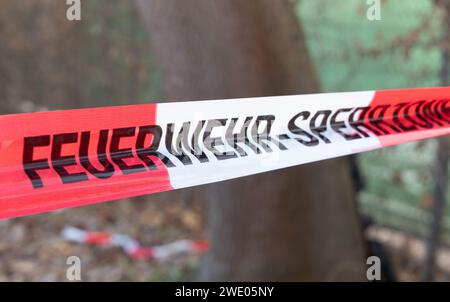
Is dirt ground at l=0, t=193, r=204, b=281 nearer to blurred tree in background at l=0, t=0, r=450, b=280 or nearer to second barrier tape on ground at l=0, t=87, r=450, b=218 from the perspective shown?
blurred tree in background at l=0, t=0, r=450, b=280

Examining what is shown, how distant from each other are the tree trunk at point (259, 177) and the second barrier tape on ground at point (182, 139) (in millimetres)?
809

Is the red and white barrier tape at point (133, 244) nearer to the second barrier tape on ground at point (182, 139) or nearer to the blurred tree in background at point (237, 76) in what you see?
the blurred tree in background at point (237, 76)

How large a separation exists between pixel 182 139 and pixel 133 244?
3.12 meters

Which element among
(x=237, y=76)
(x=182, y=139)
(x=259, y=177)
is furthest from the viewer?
(x=259, y=177)

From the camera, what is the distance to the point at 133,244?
4980mm

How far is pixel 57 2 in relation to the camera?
5590 mm

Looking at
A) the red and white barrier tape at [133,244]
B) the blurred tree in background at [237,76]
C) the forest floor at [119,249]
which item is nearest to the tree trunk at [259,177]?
the blurred tree in background at [237,76]

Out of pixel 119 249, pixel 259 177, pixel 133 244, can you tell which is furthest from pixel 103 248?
pixel 259 177

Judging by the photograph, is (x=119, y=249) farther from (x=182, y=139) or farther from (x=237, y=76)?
(x=182, y=139)

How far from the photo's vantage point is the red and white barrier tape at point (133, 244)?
4.83m

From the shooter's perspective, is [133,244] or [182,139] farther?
[133,244]

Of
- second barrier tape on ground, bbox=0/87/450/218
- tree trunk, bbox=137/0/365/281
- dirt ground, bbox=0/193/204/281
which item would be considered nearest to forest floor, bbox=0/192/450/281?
dirt ground, bbox=0/193/204/281

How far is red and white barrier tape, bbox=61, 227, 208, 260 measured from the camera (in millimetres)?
4828

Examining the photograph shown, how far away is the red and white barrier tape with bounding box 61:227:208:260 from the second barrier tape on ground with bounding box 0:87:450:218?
2615 millimetres
